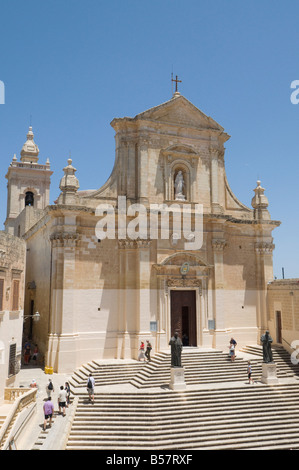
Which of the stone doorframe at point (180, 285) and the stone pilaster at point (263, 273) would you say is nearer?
the stone doorframe at point (180, 285)

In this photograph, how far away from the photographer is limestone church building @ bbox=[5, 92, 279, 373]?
23141 mm

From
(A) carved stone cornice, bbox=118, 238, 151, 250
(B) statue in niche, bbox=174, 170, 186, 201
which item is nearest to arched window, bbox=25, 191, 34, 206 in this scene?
(A) carved stone cornice, bbox=118, 238, 151, 250

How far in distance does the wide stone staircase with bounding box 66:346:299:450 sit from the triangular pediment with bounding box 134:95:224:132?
48.8 feet

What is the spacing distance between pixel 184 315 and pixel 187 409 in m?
8.61

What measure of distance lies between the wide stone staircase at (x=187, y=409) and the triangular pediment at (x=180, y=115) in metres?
14.9

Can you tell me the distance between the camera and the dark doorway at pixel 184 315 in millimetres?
24802

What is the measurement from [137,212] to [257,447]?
14.0m

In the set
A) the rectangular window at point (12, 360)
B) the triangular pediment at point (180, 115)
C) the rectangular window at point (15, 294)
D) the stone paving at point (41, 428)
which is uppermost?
the triangular pediment at point (180, 115)

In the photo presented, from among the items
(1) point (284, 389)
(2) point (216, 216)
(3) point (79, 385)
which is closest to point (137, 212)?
(2) point (216, 216)

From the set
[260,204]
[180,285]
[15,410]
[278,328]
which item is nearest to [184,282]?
[180,285]

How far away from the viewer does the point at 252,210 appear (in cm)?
2822

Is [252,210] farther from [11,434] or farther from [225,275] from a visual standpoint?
[11,434]

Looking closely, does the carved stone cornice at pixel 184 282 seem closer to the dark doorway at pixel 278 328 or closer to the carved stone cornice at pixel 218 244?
the carved stone cornice at pixel 218 244

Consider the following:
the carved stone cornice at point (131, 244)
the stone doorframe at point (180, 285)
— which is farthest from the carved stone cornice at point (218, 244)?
the carved stone cornice at point (131, 244)
